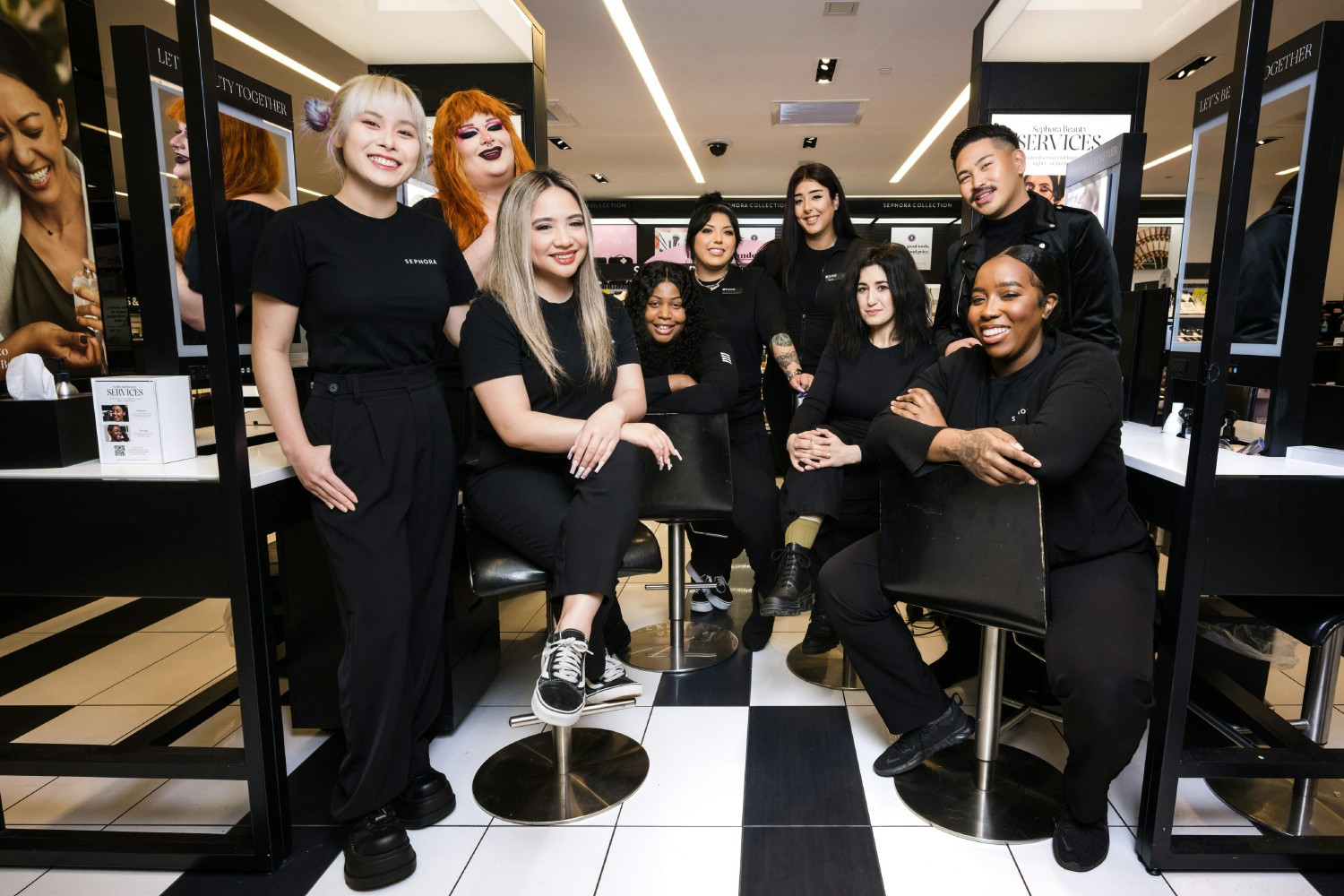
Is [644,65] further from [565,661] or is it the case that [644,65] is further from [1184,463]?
[565,661]

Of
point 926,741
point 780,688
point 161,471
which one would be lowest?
point 780,688

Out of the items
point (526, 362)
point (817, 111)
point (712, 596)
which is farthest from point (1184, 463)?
point (817, 111)

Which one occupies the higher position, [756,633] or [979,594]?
[979,594]

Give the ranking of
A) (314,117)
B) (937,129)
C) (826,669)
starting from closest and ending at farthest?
1. (314,117)
2. (826,669)
3. (937,129)

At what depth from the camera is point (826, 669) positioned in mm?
2648

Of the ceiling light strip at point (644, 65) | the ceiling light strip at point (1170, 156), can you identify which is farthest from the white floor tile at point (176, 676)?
the ceiling light strip at point (1170, 156)

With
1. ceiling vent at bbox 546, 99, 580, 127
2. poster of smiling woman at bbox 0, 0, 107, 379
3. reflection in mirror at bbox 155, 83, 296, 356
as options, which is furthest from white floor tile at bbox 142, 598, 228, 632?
ceiling vent at bbox 546, 99, 580, 127

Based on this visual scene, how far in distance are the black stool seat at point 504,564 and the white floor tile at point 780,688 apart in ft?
2.47

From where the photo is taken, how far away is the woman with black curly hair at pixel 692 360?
8.89ft

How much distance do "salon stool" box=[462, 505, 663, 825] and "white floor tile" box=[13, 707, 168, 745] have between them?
1.21 m

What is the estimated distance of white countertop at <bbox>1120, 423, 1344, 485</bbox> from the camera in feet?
5.28

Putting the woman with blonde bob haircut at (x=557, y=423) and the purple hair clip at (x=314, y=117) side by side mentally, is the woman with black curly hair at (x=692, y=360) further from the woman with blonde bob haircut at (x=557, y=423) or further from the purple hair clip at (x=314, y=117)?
the purple hair clip at (x=314, y=117)

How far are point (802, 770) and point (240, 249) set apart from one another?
2045 millimetres

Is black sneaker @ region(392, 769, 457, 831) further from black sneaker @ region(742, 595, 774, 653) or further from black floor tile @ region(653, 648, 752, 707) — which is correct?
black sneaker @ region(742, 595, 774, 653)
